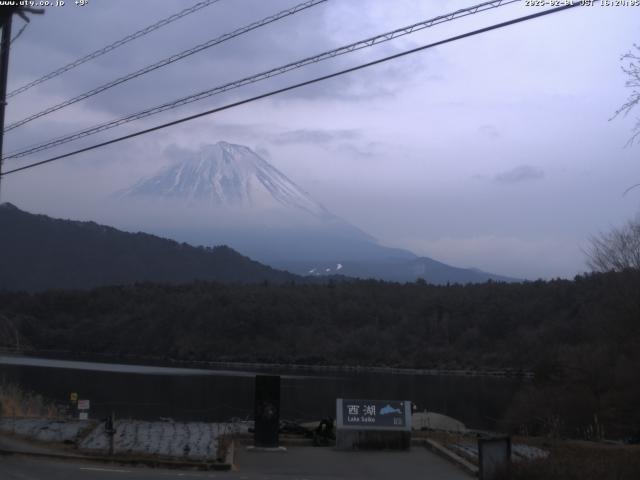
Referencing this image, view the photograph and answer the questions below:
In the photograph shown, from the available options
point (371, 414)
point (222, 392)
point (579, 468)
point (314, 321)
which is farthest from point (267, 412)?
point (314, 321)

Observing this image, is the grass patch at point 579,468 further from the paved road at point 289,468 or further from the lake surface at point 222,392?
the lake surface at point 222,392

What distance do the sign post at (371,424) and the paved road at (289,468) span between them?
1.27 feet

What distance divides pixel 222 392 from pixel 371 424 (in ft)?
136

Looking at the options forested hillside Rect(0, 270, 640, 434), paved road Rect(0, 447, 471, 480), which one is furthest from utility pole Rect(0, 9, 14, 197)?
forested hillside Rect(0, 270, 640, 434)

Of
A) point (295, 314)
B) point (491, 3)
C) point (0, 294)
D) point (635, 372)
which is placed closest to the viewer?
point (491, 3)

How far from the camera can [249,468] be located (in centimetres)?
1791

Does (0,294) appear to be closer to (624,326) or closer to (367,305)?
(367,305)

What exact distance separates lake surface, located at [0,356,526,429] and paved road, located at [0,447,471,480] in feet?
69.0

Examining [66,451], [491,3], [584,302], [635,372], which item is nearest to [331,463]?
[66,451]

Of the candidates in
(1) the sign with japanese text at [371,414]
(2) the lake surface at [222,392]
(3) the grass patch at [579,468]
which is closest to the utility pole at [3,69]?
(1) the sign with japanese text at [371,414]

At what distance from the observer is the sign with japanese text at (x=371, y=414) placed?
68.2 ft

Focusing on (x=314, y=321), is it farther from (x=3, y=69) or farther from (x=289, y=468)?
(x=289, y=468)

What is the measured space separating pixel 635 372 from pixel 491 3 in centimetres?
3254

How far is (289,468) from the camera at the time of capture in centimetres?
1802
